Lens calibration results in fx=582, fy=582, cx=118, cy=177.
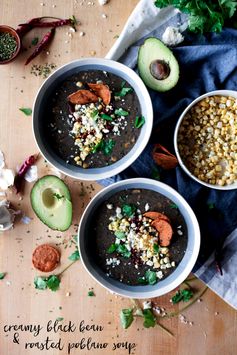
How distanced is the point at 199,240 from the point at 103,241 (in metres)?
0.32

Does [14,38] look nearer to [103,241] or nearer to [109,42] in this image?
[109,42]

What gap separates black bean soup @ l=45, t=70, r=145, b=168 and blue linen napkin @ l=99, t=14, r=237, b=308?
96mm

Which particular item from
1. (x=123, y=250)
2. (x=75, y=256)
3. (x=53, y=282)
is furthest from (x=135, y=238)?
(x=53, y=282)

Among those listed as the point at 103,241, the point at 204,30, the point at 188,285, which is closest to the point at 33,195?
the point at 103,241

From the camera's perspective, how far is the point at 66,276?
208 cm

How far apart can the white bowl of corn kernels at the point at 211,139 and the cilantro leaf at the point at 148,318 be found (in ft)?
1.66

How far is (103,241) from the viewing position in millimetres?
1976

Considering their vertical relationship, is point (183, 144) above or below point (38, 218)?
above

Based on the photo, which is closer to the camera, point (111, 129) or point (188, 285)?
point (111, 129)

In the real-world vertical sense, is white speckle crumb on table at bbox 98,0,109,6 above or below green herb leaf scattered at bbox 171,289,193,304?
above

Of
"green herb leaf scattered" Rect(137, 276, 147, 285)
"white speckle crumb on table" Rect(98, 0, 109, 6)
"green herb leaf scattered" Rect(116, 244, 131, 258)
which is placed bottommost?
"green herb leaf scattered" Rect(137, 276, 147, 285)

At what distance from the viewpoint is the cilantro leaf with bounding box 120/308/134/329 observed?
2057 mm

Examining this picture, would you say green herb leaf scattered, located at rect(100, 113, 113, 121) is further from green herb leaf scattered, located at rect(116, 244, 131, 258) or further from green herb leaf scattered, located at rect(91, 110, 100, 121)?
green herb leaf scattered, located at rect(116, 244, 131, 258)

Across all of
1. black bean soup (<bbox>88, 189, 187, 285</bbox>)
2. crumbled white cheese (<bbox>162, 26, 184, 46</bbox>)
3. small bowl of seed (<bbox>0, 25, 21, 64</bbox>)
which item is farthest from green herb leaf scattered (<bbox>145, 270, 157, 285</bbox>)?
small bowl of seed (<bbox>0, 25, 21, 64</bbox>)
